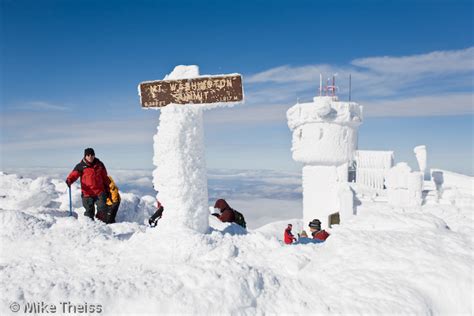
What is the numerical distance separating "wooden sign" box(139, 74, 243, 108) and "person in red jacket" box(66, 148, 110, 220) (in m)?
1.90

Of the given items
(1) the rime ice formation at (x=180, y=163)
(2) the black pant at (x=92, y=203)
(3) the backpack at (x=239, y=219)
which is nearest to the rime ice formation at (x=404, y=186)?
(3) the backpack at (x=239, y=219)

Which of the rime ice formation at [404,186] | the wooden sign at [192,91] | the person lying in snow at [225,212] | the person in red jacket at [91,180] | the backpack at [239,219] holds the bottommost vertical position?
the rime ice formation at [404,186]

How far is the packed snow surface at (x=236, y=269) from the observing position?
4055mm

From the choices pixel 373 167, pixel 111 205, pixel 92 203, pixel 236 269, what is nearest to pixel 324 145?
pixel 373 167

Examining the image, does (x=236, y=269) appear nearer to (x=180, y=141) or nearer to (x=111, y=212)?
(x=180, y=141)

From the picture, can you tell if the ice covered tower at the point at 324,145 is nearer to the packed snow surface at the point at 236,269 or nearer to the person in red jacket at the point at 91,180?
the packed snow surface at the point at 236,269

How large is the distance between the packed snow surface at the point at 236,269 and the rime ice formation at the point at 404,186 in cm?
1059

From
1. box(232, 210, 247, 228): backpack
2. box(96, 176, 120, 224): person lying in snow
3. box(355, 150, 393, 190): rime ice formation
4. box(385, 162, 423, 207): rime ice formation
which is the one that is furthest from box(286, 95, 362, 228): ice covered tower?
box(96, 176, 120, 224): person lying in snow

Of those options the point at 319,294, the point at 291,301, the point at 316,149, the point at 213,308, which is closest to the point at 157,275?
the point at 213,308

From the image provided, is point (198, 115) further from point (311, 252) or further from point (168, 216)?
point (311, 252)

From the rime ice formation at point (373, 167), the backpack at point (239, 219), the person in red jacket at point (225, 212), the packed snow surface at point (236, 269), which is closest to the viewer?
the packed snow surface at point (236, 269)

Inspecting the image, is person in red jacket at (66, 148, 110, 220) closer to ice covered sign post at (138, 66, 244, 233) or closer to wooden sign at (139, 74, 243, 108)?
ice covered sign post at (138, 66, 244, 233)

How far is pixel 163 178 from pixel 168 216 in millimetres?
618

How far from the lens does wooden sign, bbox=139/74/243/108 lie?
18.8 ft
